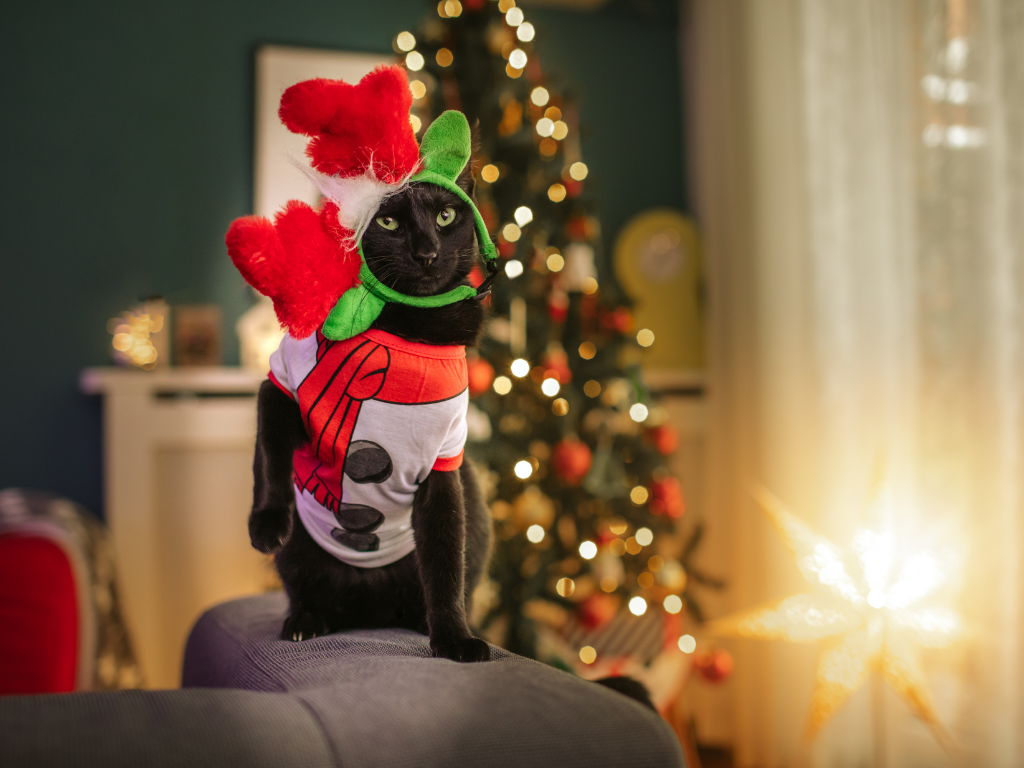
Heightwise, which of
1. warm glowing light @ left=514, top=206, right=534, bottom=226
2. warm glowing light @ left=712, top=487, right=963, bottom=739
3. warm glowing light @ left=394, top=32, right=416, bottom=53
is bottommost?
warm glowing light @ left=712, top=487, right=963, bottom=739

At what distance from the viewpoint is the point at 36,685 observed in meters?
1.15

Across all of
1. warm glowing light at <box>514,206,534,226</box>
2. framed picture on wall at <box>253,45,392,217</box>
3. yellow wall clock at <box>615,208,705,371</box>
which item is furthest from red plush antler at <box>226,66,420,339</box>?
yellow wall clock at <box>615,208,705,371</box>

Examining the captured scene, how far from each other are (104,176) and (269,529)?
2317mm

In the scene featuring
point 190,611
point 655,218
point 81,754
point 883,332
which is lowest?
point 190,611

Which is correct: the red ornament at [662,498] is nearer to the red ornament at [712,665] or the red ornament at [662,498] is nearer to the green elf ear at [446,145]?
the red ornament at [712,665]

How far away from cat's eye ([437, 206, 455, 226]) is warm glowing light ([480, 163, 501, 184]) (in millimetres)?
1246

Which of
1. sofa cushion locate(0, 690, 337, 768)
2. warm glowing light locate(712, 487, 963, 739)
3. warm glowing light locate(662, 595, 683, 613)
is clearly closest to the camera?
sofa cushion locate(0, 690, 337, 768)

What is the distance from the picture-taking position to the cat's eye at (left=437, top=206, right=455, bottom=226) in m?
0.49

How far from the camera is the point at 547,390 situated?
1677mm

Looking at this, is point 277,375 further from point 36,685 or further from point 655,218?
point 655,218

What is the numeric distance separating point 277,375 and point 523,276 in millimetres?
1276

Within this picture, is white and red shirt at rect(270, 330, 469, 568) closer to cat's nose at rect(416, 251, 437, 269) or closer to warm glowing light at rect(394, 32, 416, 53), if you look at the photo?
cat's nose at rect(416, 251, 437, 269)

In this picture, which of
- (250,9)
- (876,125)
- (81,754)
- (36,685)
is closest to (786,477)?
(876,125)

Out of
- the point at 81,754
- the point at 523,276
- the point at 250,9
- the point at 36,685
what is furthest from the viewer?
the point at 250,9
